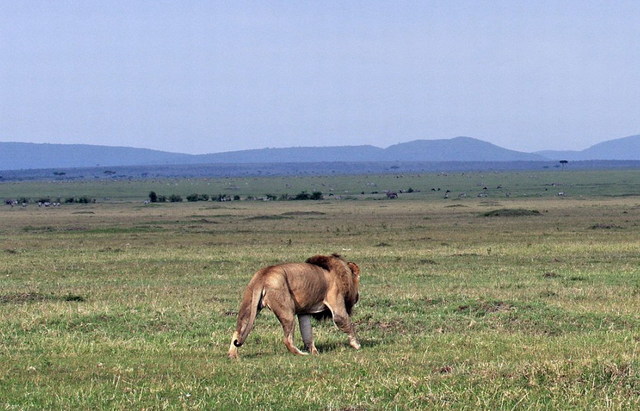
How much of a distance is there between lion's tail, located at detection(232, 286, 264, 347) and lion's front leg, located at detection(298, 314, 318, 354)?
2.78ft

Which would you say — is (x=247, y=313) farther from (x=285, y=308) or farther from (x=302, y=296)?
(x=302, y=296)

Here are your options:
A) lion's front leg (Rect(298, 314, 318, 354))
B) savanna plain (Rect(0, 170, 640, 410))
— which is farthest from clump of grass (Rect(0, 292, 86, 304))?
lion's front leg (Rect(298, 314, 318, 354))

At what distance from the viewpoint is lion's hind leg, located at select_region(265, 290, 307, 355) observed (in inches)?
466

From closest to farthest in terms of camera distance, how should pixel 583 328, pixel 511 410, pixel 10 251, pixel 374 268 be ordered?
pixel 511 410
pixel 583 328
pixel 374 268
pixel 10 251

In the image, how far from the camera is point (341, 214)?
183 ft

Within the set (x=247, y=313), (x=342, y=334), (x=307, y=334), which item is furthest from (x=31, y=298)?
(x=247, y=313)

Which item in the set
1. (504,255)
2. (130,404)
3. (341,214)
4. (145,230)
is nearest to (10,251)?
(145,230)

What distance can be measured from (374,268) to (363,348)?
36.5ft

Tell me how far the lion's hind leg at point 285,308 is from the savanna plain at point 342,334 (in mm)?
238

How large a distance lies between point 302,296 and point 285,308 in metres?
0.34

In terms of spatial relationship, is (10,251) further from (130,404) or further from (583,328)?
(130,404)

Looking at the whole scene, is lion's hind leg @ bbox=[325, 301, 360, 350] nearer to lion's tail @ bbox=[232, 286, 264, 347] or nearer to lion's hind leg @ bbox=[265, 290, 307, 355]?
lion's hind leg @ bbox=[265, 290, 307, 355]

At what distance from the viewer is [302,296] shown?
12117 millimetres

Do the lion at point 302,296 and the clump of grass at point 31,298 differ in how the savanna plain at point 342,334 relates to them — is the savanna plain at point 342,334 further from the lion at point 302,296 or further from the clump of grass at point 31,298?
the lion at point 302,296
